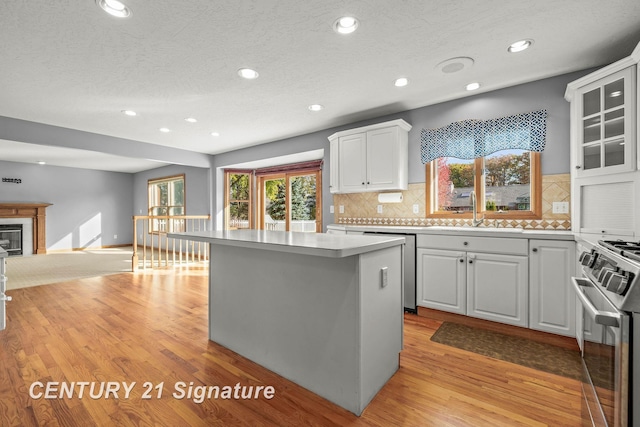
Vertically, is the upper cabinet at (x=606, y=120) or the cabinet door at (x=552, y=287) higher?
the upper cabinet at (x=606, y=120)

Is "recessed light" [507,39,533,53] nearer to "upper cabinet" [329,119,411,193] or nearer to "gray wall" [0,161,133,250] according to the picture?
"upper cabinet" [329,119,411,193]

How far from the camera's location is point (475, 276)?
269 centimetres

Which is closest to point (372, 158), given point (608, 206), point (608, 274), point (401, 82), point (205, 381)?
point (401, 82)

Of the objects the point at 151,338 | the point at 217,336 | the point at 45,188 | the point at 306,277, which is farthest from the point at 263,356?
the point at 45,188

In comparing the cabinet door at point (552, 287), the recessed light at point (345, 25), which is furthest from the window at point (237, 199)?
the cabinet door at point (552, 287)

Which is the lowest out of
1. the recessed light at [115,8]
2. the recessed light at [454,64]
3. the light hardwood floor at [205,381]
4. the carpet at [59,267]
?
the light hardwood floor at [205,381]

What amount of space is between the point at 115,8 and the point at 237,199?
15.9 feet

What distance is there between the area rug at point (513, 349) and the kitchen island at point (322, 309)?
0.79 meters

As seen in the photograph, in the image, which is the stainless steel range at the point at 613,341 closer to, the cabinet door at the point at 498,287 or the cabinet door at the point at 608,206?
the cabinet door at the point at 608,206

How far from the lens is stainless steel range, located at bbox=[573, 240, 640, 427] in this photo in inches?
36.5

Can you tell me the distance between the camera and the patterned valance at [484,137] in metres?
2.87

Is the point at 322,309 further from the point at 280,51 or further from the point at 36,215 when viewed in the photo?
the point at 36,215

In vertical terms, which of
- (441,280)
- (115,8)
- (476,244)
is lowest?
(441,280)

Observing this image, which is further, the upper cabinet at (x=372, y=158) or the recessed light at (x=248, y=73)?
the upper cabinet at (x=372, y=158)
